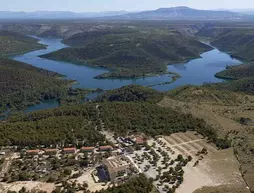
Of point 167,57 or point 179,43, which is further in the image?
point 179,43

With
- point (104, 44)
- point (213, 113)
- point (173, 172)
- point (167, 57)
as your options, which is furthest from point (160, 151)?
point (104, 44)

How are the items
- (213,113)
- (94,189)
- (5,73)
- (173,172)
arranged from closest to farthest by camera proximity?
(94,189), (173,172), (213,113), (5,73)

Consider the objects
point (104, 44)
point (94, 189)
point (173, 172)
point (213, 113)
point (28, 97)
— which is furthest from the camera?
point (104, 44)

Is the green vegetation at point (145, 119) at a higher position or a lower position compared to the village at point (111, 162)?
higher

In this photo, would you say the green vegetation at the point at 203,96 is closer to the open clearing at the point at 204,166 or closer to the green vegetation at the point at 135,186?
the open clearing at the point at 204,166

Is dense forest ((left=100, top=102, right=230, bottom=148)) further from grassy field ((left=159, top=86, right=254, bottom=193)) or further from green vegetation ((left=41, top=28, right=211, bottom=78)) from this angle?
green vegetation ((left=41, top=28, right=211, bottom=78))

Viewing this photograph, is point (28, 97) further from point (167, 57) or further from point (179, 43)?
point (179, 43)

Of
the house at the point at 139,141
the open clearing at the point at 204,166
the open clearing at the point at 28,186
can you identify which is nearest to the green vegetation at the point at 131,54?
the house at the point at 139,141

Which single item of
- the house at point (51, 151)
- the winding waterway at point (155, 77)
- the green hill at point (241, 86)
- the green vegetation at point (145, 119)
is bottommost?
the winding waterway at point (155, 77)
